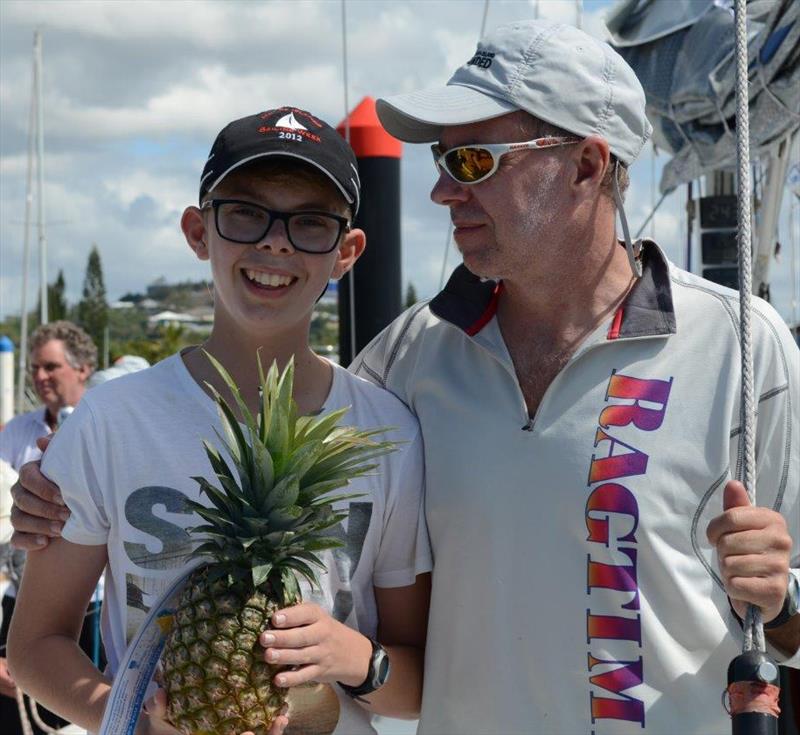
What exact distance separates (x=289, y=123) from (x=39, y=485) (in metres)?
1.18

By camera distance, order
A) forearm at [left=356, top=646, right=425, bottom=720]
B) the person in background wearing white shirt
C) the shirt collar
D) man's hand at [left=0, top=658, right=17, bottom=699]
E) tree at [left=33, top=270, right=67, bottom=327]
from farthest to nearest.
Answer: tree at [left=33, top=270, right=67, bottom=327] < the person in background wearing white shirt < man's hand at [left=0, top=658, right=17, bottom=699] < the shirt collar < forearm at [left=356, top=646, right=425, bottom=720]

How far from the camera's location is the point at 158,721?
252 cm

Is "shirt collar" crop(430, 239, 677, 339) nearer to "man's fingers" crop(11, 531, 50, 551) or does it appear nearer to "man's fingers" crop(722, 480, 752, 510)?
"man's fingers" crop(722, 480, 752, 510)

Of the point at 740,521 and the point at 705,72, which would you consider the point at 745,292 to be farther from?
the point at 705,72

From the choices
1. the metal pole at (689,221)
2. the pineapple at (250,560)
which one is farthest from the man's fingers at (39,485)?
the metal pole at (689,221)

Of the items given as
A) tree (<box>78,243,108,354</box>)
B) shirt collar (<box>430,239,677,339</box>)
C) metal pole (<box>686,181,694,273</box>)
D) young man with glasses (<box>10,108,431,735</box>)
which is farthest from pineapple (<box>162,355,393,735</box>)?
tree (<box>78,243,108,354</box>)

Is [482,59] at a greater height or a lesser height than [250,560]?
greater

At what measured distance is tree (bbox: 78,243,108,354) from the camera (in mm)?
94375

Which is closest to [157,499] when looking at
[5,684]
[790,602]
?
[790,602]

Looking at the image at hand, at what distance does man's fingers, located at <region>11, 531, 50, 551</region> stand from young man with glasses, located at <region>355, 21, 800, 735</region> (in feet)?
3.56

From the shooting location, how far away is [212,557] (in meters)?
2.50

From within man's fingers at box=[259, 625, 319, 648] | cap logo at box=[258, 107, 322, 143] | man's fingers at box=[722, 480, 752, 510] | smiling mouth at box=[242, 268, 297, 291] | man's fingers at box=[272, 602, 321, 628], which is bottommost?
man's fingers at box=[259, 625, 319, 648]

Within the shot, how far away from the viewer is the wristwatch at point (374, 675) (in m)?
2.86

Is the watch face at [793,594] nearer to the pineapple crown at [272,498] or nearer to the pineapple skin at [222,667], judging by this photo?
the pineapple crown at [272,498]
